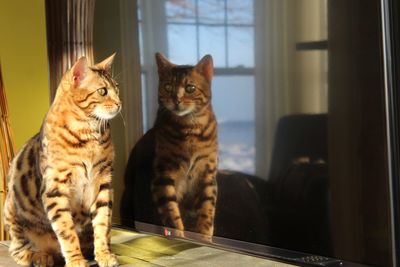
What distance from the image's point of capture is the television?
3.51 feet

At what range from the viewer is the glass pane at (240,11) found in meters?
1.26

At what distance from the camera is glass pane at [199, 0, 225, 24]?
133cm

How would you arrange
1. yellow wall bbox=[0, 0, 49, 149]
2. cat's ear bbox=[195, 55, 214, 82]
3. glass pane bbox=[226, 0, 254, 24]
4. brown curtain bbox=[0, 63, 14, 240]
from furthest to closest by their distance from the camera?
yellow wall bbox=[0, 0, 49, 149], brown curtain bbox=[0, 63, 14, 240], cat's ear bbox=[195, 55, 214, 82], glass pane bbox=[226, 0, 254, 24]

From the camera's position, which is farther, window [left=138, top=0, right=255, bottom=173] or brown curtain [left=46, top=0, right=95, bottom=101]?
brown curtain [left=46, top=0, right=95, bottom=101]

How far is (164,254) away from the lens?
5.32ft

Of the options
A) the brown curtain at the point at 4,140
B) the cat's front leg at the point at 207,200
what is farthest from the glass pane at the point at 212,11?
the brown curtain at the point at 4,140

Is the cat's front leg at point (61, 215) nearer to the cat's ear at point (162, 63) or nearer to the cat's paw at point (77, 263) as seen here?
the cat's paw at point (77, 263)

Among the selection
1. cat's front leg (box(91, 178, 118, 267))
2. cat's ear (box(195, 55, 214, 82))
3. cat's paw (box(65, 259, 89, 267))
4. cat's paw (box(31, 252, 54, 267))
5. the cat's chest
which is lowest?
cat's paw (box(31, 252, 54, 267))

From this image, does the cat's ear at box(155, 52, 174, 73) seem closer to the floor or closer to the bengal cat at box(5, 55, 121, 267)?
the bengal cat at box(5, 55, 121, 267)

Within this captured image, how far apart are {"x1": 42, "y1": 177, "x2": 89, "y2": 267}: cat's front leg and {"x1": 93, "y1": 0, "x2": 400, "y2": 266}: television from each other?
33cm

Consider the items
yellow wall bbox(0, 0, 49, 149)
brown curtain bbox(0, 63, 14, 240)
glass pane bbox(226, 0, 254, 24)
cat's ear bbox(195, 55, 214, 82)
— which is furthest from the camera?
yellow wall bbox(0, 0, 49, 149)

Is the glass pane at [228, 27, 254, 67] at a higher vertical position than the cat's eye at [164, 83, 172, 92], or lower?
higher

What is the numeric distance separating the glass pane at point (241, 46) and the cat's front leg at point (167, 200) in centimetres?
37

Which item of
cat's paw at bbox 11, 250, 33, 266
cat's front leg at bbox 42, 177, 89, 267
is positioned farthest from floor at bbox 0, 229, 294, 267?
cat's front leg at bbox 42, 177, 89, 267
